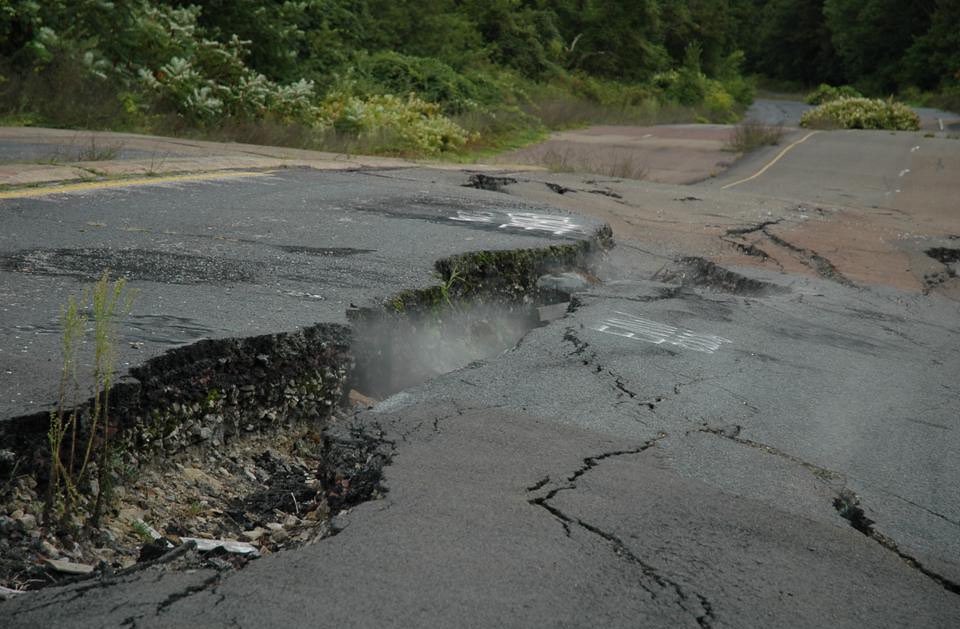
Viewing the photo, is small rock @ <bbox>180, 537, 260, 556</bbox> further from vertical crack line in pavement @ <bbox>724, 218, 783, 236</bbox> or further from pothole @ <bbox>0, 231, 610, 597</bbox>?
vertical crack line in pavement @ <bbox>724, 218, 783, 236</bbox>

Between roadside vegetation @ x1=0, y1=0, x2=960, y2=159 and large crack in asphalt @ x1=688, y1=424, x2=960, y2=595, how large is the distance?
10.6 metres

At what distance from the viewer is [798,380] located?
5457 millimetres

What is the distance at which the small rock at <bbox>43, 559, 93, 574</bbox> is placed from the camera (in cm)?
287

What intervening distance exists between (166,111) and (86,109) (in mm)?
1423

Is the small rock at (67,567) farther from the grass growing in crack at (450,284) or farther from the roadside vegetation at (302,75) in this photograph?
the roadside vegetation at (302,75)

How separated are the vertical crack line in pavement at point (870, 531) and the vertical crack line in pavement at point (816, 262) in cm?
509

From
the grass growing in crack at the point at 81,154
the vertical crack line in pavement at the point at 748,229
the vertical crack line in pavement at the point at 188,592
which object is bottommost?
the vertical crack line in pavement at the point at 188,592

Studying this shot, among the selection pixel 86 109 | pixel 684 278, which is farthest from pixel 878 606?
pixel 86 109

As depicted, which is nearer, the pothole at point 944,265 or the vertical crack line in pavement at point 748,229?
the pothole at point 944,265

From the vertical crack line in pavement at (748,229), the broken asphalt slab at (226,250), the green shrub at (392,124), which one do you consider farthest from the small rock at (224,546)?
the green shrub at (392,124)

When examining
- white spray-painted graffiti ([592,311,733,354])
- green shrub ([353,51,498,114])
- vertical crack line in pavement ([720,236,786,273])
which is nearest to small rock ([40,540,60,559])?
white spray-painted graffiti ([592,311,733,354])

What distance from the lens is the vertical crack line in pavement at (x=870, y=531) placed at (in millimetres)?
3252

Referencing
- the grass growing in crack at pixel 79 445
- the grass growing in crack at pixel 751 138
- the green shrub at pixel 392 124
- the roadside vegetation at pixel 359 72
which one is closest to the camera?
the grass growing in crack at pixel 79 445

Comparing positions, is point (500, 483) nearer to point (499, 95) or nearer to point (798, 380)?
point (798, 380)
